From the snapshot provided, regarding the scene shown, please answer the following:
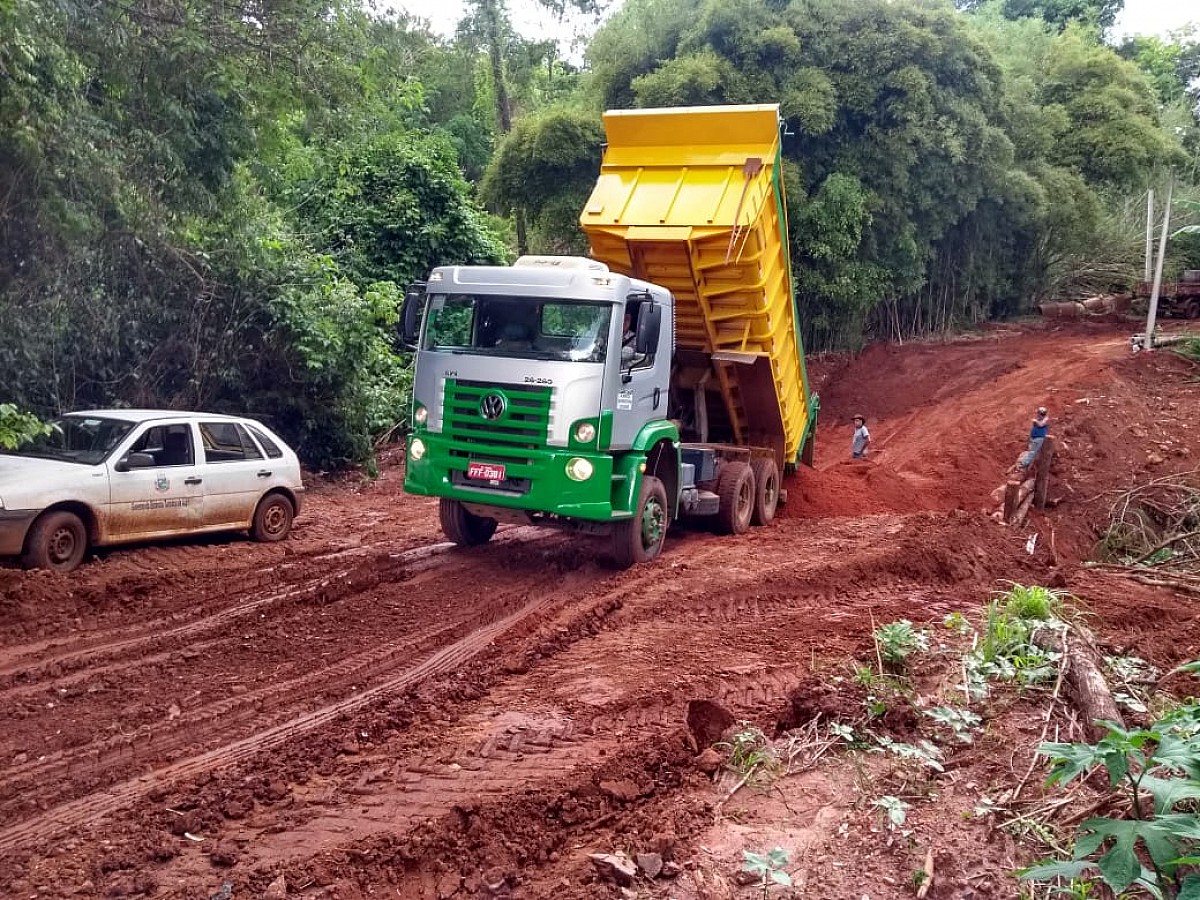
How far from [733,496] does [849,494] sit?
12.1 ft

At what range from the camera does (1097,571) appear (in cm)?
1016

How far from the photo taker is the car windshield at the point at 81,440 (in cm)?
922

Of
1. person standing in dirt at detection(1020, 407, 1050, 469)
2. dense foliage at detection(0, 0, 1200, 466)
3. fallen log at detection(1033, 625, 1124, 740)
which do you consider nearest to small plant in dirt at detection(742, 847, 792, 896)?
fallen log at detection(1033, 625, 1124, 740)

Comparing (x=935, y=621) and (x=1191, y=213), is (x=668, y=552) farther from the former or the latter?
(x=1191, y=213)

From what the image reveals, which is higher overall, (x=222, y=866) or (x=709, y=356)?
(x=709, y=356)

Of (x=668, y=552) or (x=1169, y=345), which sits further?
(x=1169, y=345)

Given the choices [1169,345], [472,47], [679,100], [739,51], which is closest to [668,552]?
[679,100]

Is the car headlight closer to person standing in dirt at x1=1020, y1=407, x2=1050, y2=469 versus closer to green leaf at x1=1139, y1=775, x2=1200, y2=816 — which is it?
green leaf at x1=1139, y1=775, x2=1200, y2=816

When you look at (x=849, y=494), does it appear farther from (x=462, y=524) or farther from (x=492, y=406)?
(x=492, y=406)

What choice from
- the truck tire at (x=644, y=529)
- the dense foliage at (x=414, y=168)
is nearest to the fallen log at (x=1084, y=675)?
the truck tire at (x=644, y=529)

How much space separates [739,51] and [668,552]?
13.9 metres

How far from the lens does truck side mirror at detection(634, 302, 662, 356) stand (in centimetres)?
924

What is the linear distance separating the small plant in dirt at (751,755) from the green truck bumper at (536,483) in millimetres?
3539

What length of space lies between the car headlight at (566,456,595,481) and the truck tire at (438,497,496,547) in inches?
57.9
